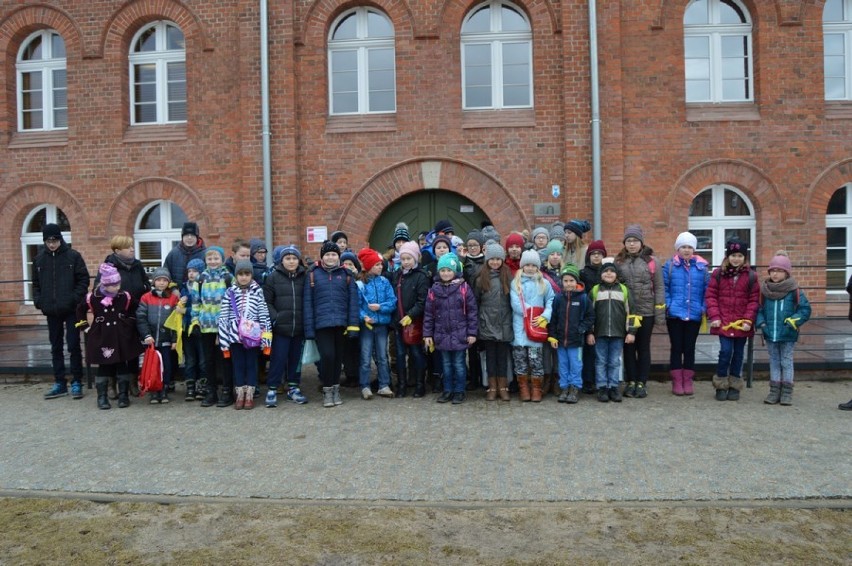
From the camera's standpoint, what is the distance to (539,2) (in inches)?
514

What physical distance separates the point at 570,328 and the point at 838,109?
8968mm

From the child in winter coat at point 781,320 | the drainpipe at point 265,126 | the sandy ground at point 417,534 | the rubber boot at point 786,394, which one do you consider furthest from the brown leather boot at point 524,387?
the drainpipe at point 265,126

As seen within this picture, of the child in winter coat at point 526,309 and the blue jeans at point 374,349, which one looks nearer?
the child in winter coat at point 526,309

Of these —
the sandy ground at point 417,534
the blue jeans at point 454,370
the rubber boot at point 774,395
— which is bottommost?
the sandy ground at point 417,534

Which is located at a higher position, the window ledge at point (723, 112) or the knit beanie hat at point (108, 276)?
the window ledge at point (723, 112)

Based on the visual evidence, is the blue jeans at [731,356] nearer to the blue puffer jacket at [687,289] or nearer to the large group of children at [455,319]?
the large group of children at [455,319]

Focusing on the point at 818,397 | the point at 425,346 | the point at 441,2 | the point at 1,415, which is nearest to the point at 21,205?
the point at 1,415

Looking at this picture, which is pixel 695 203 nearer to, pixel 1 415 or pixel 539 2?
pixel 539 2

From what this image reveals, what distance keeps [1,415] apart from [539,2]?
10.9 metres

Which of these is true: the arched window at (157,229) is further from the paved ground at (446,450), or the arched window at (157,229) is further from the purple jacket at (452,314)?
the purple jacket at (452,314)

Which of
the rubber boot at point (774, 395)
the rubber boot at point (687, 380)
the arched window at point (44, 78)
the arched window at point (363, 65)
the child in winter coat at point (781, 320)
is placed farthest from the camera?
the arched window at point (44, 78)

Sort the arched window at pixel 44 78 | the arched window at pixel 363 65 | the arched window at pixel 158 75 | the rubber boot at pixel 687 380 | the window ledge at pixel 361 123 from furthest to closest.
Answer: the arched window at pixel 44 78, the arched window at pixel 158 75, the arched window at pixel 363 65, the window ledge at pixel 361 123, the rubber boot at pixel 687 380

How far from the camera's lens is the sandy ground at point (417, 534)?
416 cm

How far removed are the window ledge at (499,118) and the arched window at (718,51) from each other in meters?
3.10
